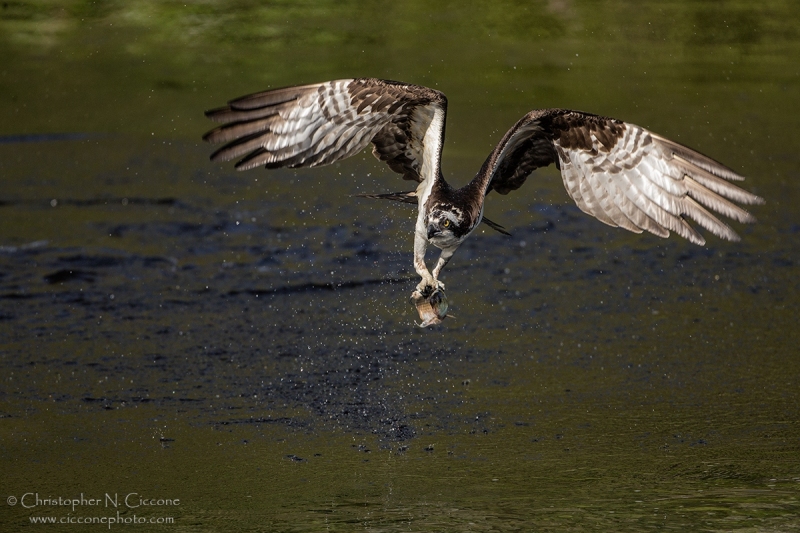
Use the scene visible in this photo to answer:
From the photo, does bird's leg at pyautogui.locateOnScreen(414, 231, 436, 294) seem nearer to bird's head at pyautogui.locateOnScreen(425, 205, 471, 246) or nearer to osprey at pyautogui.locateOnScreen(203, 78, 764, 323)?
osprey at pyautogui.locateOnScreen(203, 78, 764, 323)

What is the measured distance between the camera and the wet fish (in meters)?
5.50

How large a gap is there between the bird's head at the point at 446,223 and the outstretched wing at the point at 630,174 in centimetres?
27

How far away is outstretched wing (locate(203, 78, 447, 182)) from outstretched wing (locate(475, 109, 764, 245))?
0.45m

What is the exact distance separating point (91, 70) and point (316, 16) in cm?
267

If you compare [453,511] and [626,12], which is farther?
[626,12]

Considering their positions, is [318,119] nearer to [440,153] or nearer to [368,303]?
[440,153]

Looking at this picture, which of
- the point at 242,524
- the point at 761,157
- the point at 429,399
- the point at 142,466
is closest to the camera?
the point at 242,524

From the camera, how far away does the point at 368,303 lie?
24.7 feet

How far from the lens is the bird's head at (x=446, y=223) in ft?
17.9

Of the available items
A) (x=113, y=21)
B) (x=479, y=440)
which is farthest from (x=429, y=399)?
(x=113, y=21)

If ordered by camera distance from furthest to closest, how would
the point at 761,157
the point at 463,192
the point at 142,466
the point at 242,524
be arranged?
the point at 761,157, the point at 463,192, the point at 142,466, the point at 242,524

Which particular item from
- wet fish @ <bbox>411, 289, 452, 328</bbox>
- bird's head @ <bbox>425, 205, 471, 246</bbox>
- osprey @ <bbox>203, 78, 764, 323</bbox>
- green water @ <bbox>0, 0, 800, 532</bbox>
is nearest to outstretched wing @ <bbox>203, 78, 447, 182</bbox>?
osprey @ <bbox>203, 78, 764, 323</bbox>

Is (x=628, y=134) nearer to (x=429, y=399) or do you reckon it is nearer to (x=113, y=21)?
(x=429, y=399)

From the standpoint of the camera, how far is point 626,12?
14312 millimetres
